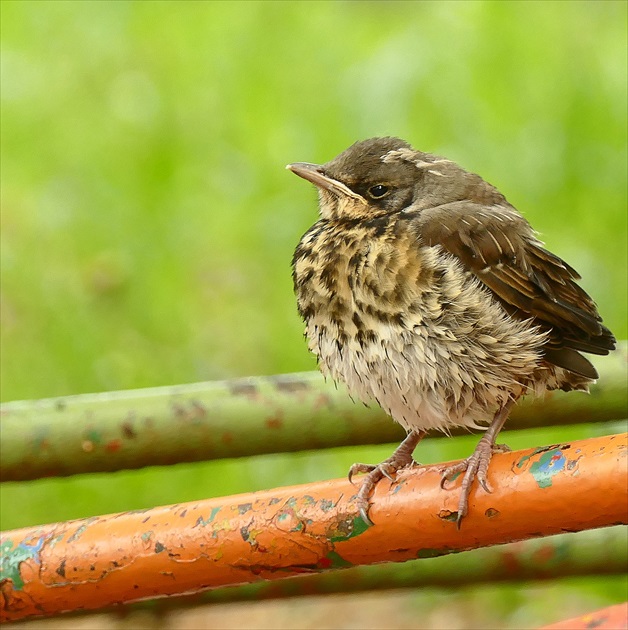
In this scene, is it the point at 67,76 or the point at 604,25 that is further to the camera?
the point at 67,76

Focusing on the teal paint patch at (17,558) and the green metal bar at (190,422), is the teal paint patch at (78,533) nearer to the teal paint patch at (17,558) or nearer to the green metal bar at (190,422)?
the teal paint patch at (17,558)

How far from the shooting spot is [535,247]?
286cm

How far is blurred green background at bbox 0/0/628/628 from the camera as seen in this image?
15.4 feet

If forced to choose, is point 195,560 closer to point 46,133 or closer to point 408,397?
point 408,397

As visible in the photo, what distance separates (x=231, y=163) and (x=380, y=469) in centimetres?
300

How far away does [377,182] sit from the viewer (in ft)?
9.31

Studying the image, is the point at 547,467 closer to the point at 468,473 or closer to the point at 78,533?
the point at 468,473

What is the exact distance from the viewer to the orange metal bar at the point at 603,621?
2.21 m

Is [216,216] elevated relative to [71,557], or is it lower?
elevated

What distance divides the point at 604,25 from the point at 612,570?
113 inches

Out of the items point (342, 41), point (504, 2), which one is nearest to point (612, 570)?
point (504, 2)

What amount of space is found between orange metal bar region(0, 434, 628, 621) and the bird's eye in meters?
0.74

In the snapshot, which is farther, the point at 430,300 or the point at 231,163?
the point at 231,163

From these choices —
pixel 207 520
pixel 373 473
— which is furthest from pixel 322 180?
pixel 207 520
